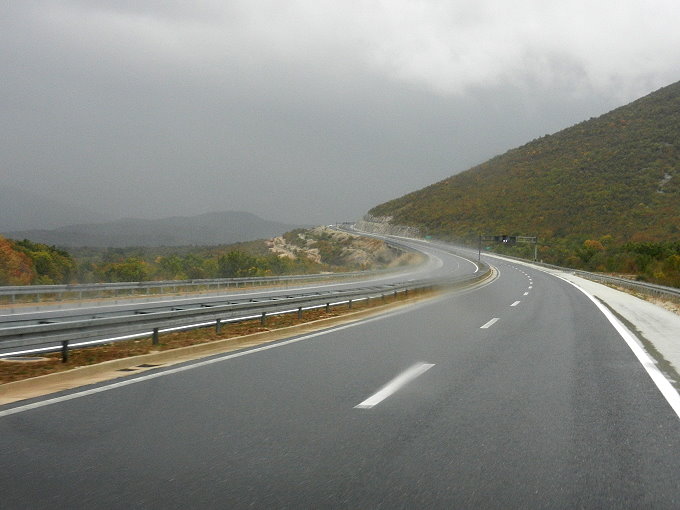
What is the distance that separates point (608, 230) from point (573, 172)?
2098cm

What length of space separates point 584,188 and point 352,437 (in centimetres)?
9247

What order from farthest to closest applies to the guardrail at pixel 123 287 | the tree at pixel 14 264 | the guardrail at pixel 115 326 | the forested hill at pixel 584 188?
the forested hill at pixel 584 188
the tree at pixel 14 264
the guardrail at pixel 123 287
the guardrail at pixel 115 326

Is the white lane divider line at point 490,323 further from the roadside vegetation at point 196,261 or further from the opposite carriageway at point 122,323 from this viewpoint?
the roadside vegetation at point 196,261

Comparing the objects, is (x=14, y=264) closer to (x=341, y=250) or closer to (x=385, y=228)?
(x=341, y=250)

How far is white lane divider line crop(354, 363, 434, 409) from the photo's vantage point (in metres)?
6.46

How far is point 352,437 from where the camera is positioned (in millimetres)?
5176

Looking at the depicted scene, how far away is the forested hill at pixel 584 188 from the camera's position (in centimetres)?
7962

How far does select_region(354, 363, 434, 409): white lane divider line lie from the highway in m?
0.03

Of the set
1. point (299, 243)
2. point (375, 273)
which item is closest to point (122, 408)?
point (375, 273)

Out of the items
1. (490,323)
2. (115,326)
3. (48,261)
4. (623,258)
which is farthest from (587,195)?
(115,326)

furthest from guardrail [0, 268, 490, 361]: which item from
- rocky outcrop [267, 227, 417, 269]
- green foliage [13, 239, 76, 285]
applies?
rocky outcrop [267, 227, 417, 269]

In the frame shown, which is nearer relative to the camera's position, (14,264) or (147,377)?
(147,377)

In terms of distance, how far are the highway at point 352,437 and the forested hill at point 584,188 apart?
2702 inches

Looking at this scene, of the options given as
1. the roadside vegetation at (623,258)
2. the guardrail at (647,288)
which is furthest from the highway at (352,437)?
the roadside vegetation at (623,258)
